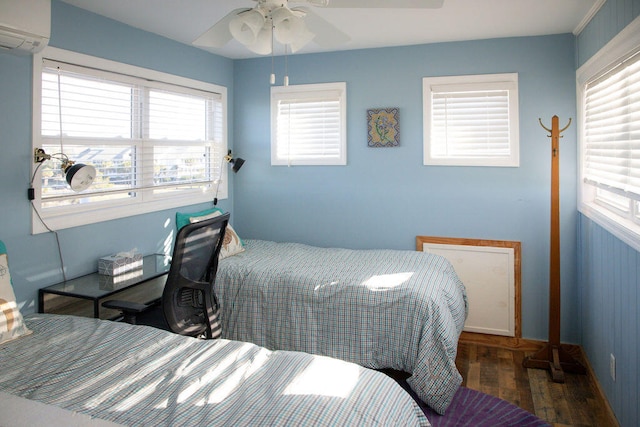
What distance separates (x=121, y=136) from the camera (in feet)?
11.3

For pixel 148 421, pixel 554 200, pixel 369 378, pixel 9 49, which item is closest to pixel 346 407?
pixel 369 378

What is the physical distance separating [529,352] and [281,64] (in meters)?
3.36

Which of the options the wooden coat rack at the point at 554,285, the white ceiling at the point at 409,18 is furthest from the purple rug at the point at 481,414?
the white ceiling at the point at 409,18

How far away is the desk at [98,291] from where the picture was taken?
2.75 m

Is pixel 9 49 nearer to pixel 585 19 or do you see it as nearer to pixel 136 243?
pixel 136 243

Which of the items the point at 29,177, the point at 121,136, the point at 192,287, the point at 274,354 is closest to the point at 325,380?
the point at 274,354

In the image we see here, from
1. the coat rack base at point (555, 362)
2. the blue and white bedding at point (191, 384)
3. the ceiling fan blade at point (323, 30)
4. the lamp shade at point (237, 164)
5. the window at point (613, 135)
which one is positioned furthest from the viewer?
the lamp shade at point (237, 164)

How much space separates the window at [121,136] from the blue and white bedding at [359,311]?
3.05ft

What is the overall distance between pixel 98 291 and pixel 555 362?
10.1ft

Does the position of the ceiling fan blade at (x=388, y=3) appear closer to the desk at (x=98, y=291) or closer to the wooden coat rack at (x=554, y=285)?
the wooden coat rack at (x=554, y=285)

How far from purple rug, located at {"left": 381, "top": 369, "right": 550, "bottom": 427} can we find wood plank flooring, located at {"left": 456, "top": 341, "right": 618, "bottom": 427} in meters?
0.10

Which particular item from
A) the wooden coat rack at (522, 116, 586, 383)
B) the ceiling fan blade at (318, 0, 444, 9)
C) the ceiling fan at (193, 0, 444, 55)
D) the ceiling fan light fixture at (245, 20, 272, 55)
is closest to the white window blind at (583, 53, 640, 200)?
the wooden coat rack at (522, 116, 586, 383)

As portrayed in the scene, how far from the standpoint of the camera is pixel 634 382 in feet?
7.36

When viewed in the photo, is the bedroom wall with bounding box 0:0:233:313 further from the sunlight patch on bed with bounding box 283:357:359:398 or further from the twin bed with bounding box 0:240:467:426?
the sunlight patch on bed with bounding box 283:357:359:398
